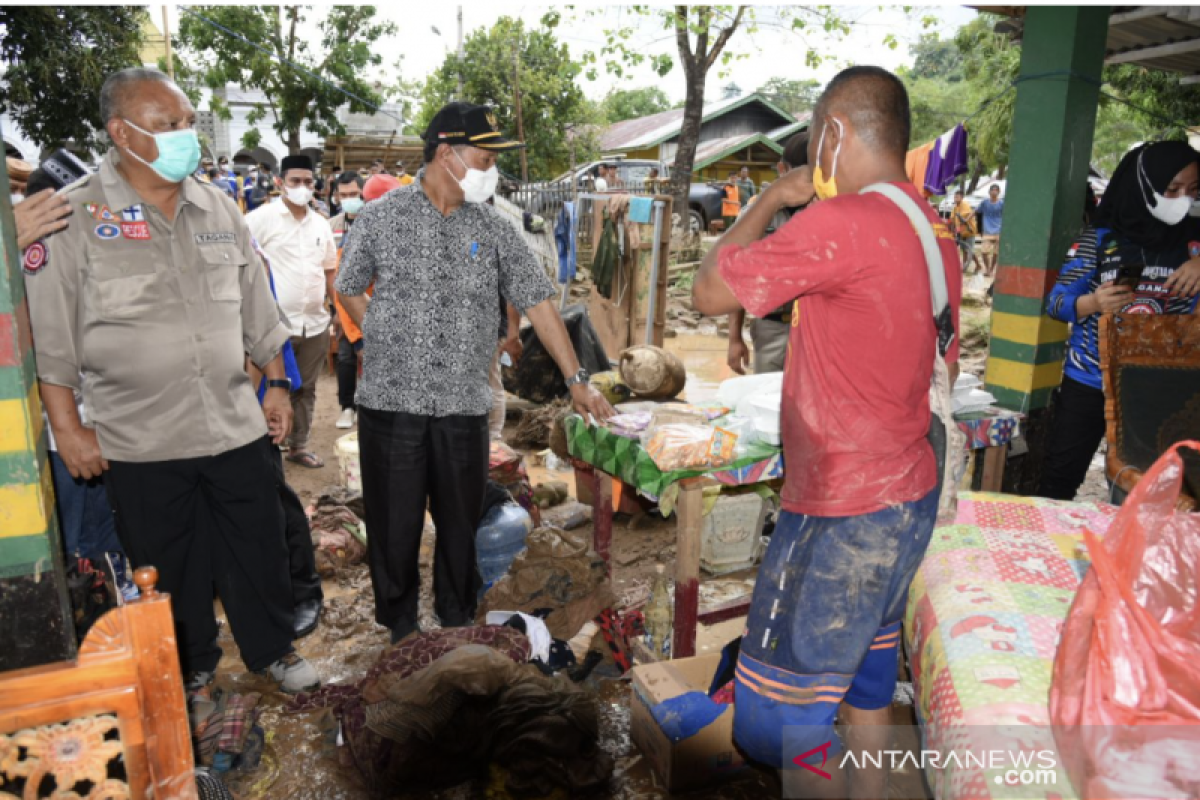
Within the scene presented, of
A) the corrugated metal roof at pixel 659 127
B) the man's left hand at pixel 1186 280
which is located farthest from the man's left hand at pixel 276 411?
A: the corrugated metal roof at pixel 659 127

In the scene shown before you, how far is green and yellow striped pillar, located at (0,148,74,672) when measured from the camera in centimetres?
161

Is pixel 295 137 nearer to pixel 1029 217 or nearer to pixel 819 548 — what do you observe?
pixel 1029 217

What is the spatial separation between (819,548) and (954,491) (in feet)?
1.91

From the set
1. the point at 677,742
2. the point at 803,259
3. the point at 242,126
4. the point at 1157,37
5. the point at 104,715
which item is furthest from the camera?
the point at 242,126

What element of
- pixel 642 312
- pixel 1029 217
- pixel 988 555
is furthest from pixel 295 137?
pixel 988 555

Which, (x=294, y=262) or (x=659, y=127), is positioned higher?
(x=659, y=127)

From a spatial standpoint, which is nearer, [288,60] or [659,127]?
[288,60]

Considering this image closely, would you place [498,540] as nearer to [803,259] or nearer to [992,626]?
[992,626]

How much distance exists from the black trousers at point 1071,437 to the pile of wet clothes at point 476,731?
9.18 feet

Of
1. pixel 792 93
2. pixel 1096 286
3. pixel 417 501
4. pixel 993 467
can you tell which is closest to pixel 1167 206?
pixel 1096 286

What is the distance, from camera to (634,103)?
63.0 meters

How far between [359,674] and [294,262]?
340cm

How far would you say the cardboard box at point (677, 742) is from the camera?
282 cm

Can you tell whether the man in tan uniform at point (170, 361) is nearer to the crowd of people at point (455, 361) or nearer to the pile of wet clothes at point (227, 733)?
the crowd of people at point (455, 361)
